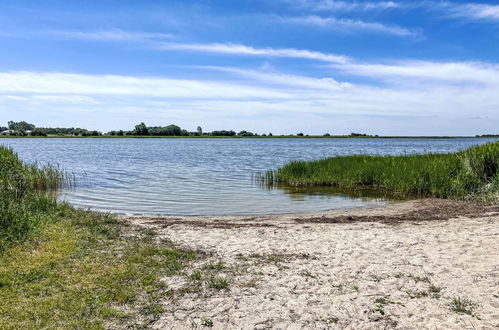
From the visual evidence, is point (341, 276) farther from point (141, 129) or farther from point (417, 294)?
point (141, 129)

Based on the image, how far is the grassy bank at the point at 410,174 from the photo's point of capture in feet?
64.5

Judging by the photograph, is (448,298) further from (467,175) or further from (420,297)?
(467,175)

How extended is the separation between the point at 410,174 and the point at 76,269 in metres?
18.5

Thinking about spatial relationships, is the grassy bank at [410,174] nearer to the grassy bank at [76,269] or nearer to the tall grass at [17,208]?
the grassy bank at [76,269]

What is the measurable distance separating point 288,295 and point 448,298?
8.49ft

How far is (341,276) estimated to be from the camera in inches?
308

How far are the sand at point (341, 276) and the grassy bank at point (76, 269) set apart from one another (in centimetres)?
54

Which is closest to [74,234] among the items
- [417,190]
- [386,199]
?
[386,199]

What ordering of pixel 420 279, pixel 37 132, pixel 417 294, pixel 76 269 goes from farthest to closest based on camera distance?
pixel 37 132 → pixel 76 269 → pixel 420 279 → pixel 417 294

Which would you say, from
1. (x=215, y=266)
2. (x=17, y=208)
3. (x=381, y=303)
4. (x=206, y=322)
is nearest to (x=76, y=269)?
(x=215, y=266)

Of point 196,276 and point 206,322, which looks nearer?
point 206,322

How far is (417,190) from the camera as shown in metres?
21.2

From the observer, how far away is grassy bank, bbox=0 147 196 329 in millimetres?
6051

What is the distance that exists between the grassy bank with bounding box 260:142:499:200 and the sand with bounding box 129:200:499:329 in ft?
23.8
